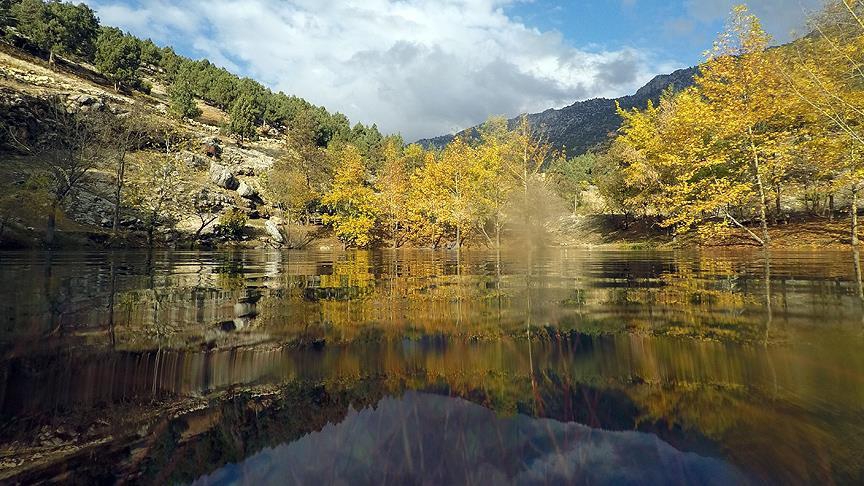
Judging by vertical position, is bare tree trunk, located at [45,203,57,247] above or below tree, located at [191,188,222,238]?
below

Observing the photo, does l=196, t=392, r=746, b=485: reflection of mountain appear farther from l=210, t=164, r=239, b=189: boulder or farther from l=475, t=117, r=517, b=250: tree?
l=210, t=164, r=239, b=189: boulder

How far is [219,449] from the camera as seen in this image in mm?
1531

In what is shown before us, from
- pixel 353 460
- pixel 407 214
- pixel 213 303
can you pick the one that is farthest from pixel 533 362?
pixel 407 214

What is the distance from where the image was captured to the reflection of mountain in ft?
4.30

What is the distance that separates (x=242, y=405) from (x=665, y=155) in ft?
75.4

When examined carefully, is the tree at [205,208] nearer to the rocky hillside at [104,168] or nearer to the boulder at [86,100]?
the rocky hillside at [104,168]

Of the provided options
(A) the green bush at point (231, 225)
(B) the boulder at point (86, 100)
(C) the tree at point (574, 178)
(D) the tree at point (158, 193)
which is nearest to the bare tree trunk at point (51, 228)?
(D) the tree at point (158, 193)

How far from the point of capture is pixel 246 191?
1678 inches

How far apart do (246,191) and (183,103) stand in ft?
104

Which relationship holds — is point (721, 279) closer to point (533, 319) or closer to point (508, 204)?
point (533, 319)

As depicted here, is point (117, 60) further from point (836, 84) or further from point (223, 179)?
point (836, 84)

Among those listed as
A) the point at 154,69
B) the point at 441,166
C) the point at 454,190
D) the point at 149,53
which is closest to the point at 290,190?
the point at 441,166

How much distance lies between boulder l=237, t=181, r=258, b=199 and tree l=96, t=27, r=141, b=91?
117 ft

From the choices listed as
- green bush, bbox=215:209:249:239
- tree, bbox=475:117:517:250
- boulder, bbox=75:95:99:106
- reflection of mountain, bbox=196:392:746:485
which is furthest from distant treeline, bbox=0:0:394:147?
reflection of mountain, bbox=196:392:746:485
